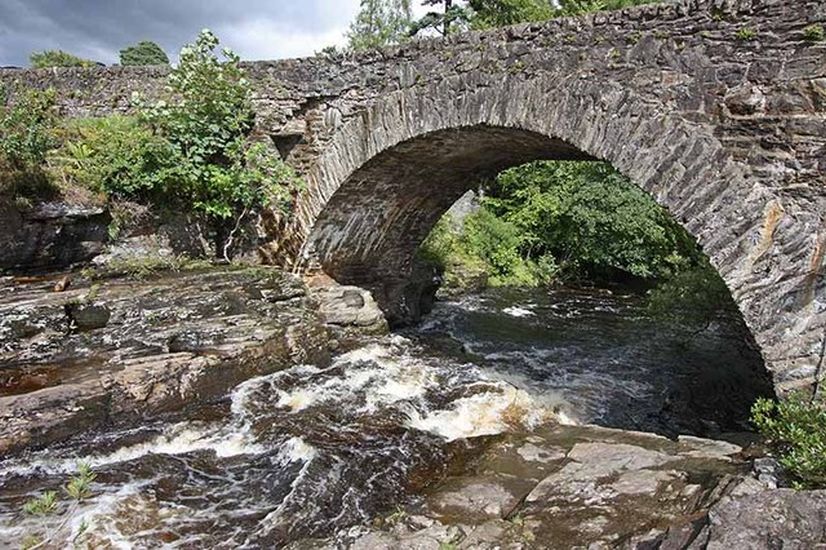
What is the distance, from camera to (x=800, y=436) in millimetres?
4125

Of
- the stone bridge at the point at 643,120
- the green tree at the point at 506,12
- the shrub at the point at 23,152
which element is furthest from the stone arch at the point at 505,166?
the green tree at the point at 506,12

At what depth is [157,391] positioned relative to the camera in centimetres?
598

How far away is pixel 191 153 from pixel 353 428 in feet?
17.5

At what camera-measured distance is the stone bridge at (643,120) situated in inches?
195

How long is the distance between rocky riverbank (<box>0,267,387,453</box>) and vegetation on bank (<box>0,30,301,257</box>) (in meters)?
1.53

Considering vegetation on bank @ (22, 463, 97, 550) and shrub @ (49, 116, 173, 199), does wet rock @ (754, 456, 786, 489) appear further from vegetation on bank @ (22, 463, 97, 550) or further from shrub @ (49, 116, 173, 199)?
shrub @ (49, 116, 173, 199)

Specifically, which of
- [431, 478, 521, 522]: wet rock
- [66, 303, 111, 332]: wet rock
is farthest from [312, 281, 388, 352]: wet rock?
[431, 478, 521, 522]: wet rock

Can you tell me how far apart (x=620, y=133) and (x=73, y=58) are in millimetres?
26748

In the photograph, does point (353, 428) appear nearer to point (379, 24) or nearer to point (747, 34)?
point (747, 34)

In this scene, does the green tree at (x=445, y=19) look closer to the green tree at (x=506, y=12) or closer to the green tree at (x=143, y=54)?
the green tree at (x=506, y=12)

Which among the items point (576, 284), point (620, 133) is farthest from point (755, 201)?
point (576, 284)

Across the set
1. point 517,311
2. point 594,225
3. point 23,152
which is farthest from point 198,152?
point 594,225

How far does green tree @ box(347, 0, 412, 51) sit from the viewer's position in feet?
89.1

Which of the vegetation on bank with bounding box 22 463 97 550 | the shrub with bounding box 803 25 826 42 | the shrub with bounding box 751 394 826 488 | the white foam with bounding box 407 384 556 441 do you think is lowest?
the white foam with bounding box 407 384 556 441
